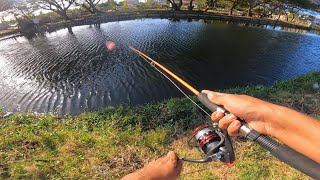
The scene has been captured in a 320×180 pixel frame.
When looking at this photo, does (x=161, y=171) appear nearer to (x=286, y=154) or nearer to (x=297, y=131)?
Answer: (x=286, y=154)

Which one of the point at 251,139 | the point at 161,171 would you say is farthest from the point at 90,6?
the point at 251,139

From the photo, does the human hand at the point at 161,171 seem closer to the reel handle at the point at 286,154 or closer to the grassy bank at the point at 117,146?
the reel handle at the point at 286,154

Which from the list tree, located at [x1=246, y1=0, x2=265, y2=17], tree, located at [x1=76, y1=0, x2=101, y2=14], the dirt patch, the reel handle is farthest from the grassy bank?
tree, located at [x1=76, y1=0, x2=101, y2=14]

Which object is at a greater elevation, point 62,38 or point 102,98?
point 62,38

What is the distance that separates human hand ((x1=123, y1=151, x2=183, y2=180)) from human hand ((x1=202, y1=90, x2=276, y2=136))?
0.80 m

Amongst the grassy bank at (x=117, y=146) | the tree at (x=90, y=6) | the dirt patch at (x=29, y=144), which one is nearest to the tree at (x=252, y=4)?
the tree at (x=90, y=6)

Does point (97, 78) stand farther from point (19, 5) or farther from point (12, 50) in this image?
point (19, 5)

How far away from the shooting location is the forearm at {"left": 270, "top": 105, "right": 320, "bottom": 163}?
2.27m

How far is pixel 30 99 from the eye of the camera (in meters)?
17.8

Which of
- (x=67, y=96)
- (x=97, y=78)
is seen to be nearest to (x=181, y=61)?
(x=97, y=78)

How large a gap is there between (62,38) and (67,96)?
20.1m

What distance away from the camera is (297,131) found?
238 centimetres

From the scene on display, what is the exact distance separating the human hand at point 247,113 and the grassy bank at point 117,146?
15.2 feet

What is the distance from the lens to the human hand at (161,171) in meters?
2.93
